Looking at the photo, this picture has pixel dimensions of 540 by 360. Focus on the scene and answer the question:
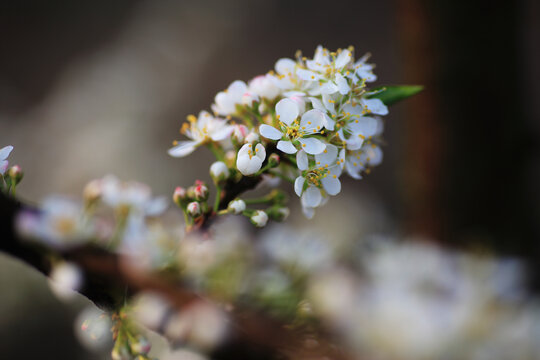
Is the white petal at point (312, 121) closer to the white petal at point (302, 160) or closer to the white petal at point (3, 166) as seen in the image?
the white petal at point (302, 160)

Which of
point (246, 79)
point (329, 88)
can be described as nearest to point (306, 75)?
point (329, 88)

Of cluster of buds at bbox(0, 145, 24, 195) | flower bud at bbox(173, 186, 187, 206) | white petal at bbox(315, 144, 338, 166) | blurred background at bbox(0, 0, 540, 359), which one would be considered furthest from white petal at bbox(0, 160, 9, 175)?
blurred background at bbox(0, 0, 540, 359)

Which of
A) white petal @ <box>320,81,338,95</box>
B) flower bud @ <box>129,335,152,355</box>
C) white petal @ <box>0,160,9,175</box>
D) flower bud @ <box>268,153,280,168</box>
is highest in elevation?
white petal @ <box>320,81,338,95</box>

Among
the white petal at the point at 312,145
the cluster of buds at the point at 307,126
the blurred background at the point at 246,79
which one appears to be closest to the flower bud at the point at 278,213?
the cluster of buds at the point at 307,126

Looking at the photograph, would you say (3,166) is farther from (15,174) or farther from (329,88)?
(329,88)

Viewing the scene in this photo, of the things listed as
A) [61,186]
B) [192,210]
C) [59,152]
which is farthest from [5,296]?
[192,210]

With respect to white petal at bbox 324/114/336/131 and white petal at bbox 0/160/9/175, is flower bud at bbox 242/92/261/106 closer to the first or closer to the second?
white petal at bbox 324/114/336/131

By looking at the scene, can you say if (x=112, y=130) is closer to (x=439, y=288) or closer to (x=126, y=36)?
(x=126, y=36)
